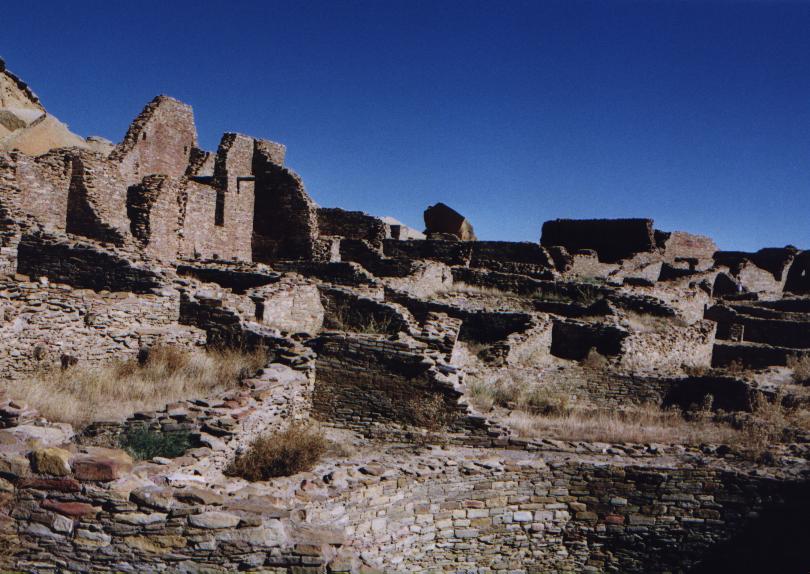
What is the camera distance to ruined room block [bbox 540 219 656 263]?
31906mm

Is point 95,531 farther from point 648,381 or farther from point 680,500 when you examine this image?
point 648,381

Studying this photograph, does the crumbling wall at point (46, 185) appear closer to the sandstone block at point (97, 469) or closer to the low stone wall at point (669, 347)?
the sandstone block at point (97, 469)

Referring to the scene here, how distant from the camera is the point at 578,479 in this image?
25.1 ft

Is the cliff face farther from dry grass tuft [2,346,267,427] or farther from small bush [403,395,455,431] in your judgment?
small bush [403,395,455,431]

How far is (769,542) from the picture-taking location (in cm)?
771

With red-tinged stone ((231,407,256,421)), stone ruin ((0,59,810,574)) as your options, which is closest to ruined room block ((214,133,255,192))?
stone ruin ((0,59,810,574))

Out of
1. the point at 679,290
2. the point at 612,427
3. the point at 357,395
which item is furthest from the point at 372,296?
the point at 679,290

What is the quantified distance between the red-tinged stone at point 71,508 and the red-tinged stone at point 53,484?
0.09 metres

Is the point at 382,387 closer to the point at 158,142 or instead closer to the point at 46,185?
the point at 46,185

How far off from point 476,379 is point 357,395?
341cm

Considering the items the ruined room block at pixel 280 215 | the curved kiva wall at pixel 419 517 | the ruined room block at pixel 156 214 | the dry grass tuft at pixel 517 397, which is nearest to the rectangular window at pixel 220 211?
the ruined room block at pixel 280 215

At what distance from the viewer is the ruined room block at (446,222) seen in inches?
1361

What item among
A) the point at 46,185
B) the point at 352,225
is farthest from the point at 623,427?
the point at 352,225

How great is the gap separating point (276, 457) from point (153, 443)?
122 centimetres
